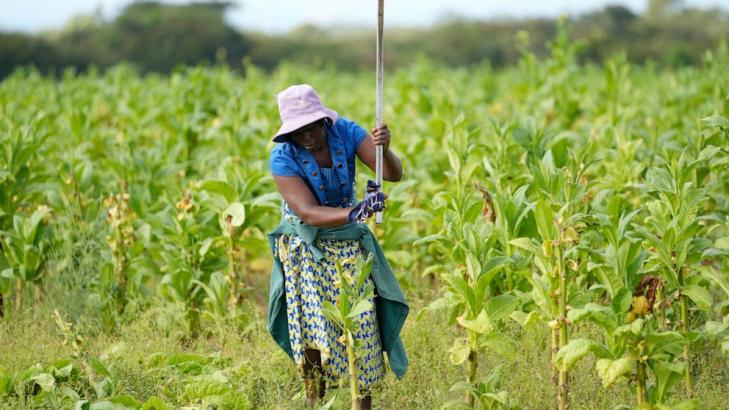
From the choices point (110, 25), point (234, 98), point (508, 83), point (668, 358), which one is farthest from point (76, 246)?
point (110, 25)

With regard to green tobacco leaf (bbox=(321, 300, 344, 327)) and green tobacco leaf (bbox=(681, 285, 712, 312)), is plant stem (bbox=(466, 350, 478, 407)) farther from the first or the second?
green tobacco leaf (bbox=(681, 285, 712, 312))

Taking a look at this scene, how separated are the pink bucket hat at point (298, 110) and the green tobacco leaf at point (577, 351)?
1.42m

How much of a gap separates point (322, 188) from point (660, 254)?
156 cm

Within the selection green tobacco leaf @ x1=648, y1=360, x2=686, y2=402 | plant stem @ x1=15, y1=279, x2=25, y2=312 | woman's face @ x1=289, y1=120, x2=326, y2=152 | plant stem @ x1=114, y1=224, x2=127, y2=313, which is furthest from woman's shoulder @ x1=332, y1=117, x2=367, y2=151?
plant stem @ x1=15, y1=279, x2=25, y2=312

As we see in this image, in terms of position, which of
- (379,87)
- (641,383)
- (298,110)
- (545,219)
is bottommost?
(641,383)

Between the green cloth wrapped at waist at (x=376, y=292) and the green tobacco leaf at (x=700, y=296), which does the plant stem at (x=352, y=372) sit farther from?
the green tobacco leaf at (x=700, y=296)

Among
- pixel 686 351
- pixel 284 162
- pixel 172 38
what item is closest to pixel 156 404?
pixel 284 162

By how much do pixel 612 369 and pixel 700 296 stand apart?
2.40 ft

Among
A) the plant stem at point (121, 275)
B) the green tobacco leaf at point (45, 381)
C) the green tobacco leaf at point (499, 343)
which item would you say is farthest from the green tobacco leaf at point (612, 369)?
the plant stem at point (121, 275)

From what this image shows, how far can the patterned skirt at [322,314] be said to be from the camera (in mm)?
4395

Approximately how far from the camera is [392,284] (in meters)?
4.50

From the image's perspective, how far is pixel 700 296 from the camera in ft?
14.1

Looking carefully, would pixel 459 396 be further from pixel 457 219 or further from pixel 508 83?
pixel 508 83

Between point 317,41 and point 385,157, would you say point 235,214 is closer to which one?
point 385,157
